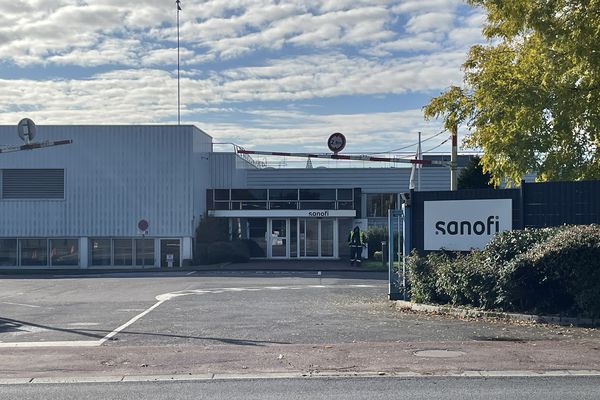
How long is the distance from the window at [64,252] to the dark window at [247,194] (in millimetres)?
9178

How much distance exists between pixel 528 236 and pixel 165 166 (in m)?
28.5

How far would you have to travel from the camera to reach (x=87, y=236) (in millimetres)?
40938

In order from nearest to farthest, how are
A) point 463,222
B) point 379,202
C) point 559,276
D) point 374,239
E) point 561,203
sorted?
1. point 559,276
2. point 561,203
3. point 463,222
4. point 374,239
5. point 379,202

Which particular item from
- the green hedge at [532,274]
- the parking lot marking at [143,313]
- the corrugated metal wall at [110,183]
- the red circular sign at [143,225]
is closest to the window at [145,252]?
the corrugated metal wall at [110,183]

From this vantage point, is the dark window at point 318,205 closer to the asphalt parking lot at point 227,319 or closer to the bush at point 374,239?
the bush at point 374,239

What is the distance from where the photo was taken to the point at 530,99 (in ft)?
60.1

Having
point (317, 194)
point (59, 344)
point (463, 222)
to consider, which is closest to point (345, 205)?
point (317, 194)

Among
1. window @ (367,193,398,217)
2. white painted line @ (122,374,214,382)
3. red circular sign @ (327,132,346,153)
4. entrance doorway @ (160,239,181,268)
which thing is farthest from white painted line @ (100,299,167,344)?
window @ (367,193,398,217)

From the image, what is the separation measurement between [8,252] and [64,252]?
3059 millimetres

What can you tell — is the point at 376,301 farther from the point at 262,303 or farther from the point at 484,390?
the point at 484,390

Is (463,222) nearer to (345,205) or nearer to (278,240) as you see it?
(278,240)

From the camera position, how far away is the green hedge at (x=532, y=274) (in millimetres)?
13125

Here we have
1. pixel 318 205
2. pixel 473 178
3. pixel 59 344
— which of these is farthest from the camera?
pixel 318 205

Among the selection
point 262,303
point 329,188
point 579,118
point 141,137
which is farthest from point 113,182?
point 579,118
